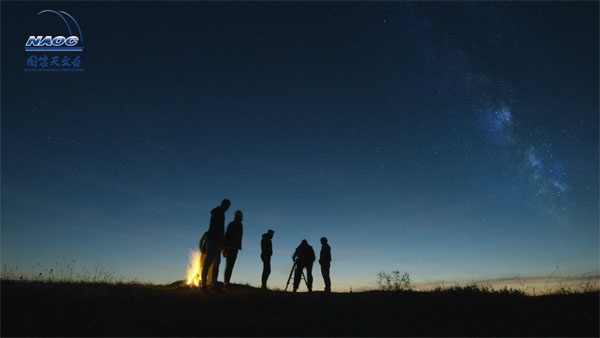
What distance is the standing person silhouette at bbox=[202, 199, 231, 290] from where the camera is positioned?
393 inches

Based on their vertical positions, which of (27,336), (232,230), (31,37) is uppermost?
(31,37)

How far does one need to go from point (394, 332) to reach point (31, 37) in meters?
15.4

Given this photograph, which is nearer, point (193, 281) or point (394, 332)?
point (394, 332)

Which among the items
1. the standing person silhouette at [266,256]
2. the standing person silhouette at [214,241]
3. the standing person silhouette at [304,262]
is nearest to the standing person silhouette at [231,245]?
the standing person silhouette at [214,241]

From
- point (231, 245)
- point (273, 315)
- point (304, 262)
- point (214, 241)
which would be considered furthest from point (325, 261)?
point (273, 315)

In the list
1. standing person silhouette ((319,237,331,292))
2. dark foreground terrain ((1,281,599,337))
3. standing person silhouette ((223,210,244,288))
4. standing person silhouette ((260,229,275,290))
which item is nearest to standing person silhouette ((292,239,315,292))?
standing person silhouette ((319,237,331,292))

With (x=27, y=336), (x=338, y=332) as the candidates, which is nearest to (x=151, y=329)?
(x=27, y=336)

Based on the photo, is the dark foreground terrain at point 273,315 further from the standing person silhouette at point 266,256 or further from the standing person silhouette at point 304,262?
the standing person silhouette at point 304,262

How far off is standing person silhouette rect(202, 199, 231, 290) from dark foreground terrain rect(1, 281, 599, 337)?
2.64 feet

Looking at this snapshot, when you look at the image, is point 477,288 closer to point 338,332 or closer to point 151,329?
point 338,332

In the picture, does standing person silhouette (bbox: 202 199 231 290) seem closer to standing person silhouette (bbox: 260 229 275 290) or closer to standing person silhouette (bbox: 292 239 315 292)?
standing person silhouette (bbox: 260 229 275 290)

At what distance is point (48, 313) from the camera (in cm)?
649

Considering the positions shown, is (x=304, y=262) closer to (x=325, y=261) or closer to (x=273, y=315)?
(x=325, y=261)

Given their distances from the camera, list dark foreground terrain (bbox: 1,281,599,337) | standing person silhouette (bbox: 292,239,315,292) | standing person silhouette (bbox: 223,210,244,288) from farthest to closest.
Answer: standing person silhouette (bbox: 292,239,315,292) < standing person silhouette (bbox: 223,210,244,288) < dark foreground terrain (bbox: 1,281,599,337)
